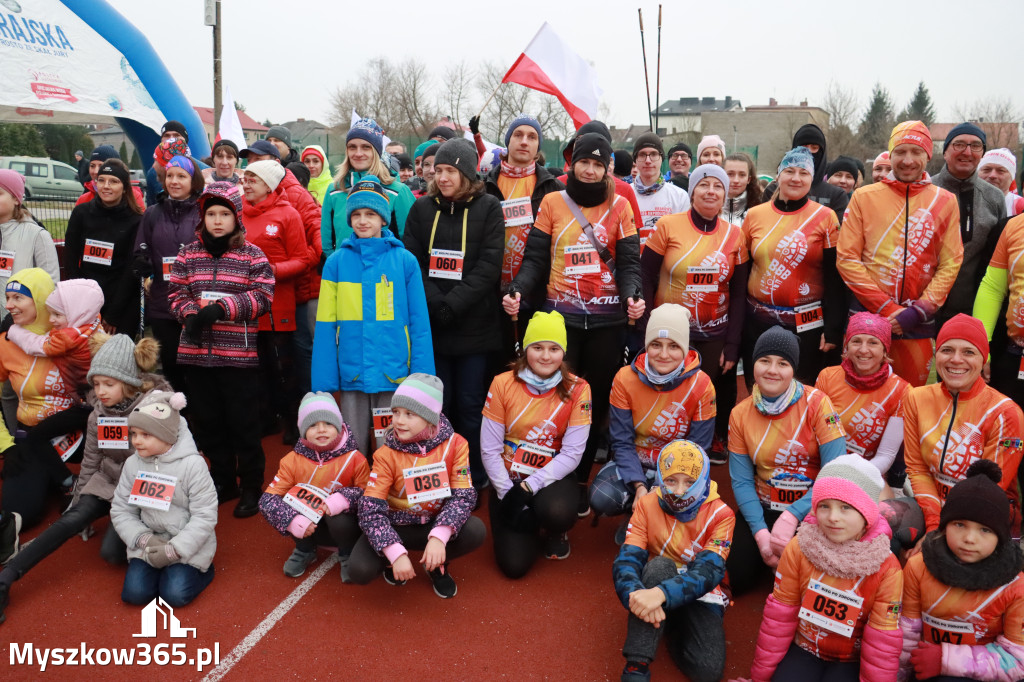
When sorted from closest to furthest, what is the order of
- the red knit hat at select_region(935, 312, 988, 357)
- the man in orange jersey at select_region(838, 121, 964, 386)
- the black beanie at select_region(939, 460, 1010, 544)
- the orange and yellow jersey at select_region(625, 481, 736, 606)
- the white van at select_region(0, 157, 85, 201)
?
the black beanie at select_region(939, 460, 1010, 544), the orange and yellow jersey at select_region(625, 481, 736, 606), the red knit hat at select_region(935, 312, 988, 357), the man in orange jersey at select_region(838, 121, 964, 386), the white van at select_region(0, 157, 85, 201)

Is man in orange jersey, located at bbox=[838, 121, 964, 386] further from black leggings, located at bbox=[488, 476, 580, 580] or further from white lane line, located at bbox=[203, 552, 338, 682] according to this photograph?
white lane line, located at bbox=[203, 552, 338, 682]

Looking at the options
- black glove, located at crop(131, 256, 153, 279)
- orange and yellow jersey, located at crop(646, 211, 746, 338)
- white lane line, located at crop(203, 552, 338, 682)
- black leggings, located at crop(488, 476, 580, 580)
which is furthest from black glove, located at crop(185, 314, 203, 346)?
orange and yellow jersey, located at crop(646, 211, 746, 338)

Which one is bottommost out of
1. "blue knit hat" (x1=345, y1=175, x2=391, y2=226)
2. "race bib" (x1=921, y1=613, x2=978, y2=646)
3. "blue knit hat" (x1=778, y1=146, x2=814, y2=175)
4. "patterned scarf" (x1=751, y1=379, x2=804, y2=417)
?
"race bib" (x1=921, y1=613, x2=978, y2=646)

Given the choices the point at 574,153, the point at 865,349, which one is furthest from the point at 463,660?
the point at 574,153

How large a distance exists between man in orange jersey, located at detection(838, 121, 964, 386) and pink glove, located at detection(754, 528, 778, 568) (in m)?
1.59

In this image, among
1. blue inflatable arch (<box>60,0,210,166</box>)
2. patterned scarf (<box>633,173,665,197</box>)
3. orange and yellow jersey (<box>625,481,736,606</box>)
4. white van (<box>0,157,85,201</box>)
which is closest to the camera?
orange and yellow jersey (<box>625,481,736,606</box>)

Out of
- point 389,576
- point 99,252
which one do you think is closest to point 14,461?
point 99,252

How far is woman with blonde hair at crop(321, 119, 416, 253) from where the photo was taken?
543cm

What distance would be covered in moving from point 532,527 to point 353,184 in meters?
2.92

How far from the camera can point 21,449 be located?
4.46m

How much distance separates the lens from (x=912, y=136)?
13.9 feet

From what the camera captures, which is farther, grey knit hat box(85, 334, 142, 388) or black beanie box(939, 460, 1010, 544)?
grey knit hat box(85, 334, 142, 388)

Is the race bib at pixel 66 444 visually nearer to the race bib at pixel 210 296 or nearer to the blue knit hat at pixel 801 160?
the race bib at pixel 210 296

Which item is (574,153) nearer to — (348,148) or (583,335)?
(583,335)
